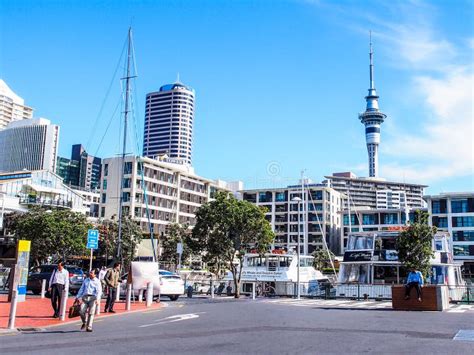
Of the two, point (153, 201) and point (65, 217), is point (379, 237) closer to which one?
point (65, 217)

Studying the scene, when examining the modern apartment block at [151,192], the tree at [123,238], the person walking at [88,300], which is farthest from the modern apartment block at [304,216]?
the person walking at [88,300]

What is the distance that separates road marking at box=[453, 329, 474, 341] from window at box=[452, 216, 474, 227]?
8197cm

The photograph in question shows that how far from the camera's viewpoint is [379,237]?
38.9 metres

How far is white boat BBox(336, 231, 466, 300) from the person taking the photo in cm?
3725

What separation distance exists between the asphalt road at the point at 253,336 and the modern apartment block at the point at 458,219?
252 feet

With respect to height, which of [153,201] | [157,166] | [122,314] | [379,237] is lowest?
[122,314]

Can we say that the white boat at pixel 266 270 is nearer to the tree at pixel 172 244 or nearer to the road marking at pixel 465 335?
the road marking at pixel 465 335

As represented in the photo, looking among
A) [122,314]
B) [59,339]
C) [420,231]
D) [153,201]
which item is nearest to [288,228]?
[153,201]

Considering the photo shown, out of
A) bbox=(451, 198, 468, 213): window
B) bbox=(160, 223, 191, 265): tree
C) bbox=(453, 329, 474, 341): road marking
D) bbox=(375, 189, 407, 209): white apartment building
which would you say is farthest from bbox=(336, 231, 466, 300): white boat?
bbox=(375, 189, 407, 209): white apartment building

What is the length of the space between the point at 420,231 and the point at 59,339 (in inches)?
969

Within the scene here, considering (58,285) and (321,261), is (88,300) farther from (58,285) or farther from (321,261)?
(321,261)

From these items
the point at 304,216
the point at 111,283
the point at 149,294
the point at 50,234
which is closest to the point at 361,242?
the point at 149,294

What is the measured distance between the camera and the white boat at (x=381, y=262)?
3725 cm

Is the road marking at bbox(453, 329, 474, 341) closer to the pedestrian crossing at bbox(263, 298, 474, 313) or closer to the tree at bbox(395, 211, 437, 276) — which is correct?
the pedestrian crossing at bbox(263, 298, 474, 313)
